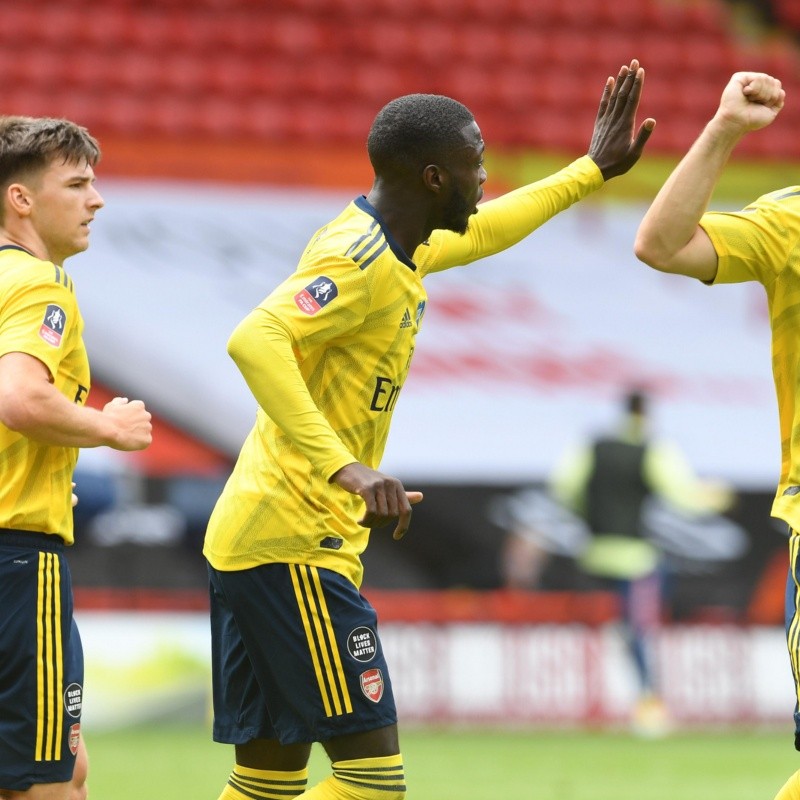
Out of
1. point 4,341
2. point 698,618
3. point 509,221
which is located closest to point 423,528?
point 698,618

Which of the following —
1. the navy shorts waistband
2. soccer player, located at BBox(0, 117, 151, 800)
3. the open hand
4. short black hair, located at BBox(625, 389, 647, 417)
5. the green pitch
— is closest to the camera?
the open hand

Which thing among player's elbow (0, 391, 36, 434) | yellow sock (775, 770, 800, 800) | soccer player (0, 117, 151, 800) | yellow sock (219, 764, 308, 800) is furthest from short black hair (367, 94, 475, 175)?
yellow sock (775, 770, 800, 800)

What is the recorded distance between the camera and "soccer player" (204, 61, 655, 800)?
3.83 meters

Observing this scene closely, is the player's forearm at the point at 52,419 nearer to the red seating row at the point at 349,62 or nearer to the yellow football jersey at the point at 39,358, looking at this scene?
the yellow football jersey at the point at 39,358

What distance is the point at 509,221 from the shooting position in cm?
459

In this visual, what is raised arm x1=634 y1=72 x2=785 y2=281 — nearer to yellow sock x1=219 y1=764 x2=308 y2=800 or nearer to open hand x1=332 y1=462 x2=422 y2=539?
open hand x1=332 y1=462 x2=422 y2=539

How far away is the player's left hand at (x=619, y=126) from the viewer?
4.46 meters

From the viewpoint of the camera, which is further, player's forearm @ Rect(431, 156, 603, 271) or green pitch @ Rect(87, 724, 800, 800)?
green pitch @ Rect(87, 724, 800, 800)

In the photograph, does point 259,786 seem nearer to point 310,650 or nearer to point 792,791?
point 310,650

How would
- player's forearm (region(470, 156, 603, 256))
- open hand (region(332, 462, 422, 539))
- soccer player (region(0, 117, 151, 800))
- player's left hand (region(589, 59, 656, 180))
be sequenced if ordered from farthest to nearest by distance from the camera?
1. player's forearm (region(470, 156, 603, 256))
2. player's left hand (region(589, 59, 656, 180))
3. soccer player (region(0, 117, 151, 800))
4. open hand (region(332, 462, 422, 539))

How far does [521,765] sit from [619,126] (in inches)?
185

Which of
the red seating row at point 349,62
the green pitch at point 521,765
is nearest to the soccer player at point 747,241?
the green pitch at point 521,765

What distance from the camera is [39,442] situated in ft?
12.9

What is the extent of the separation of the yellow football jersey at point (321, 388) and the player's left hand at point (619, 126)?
2.84 ft
